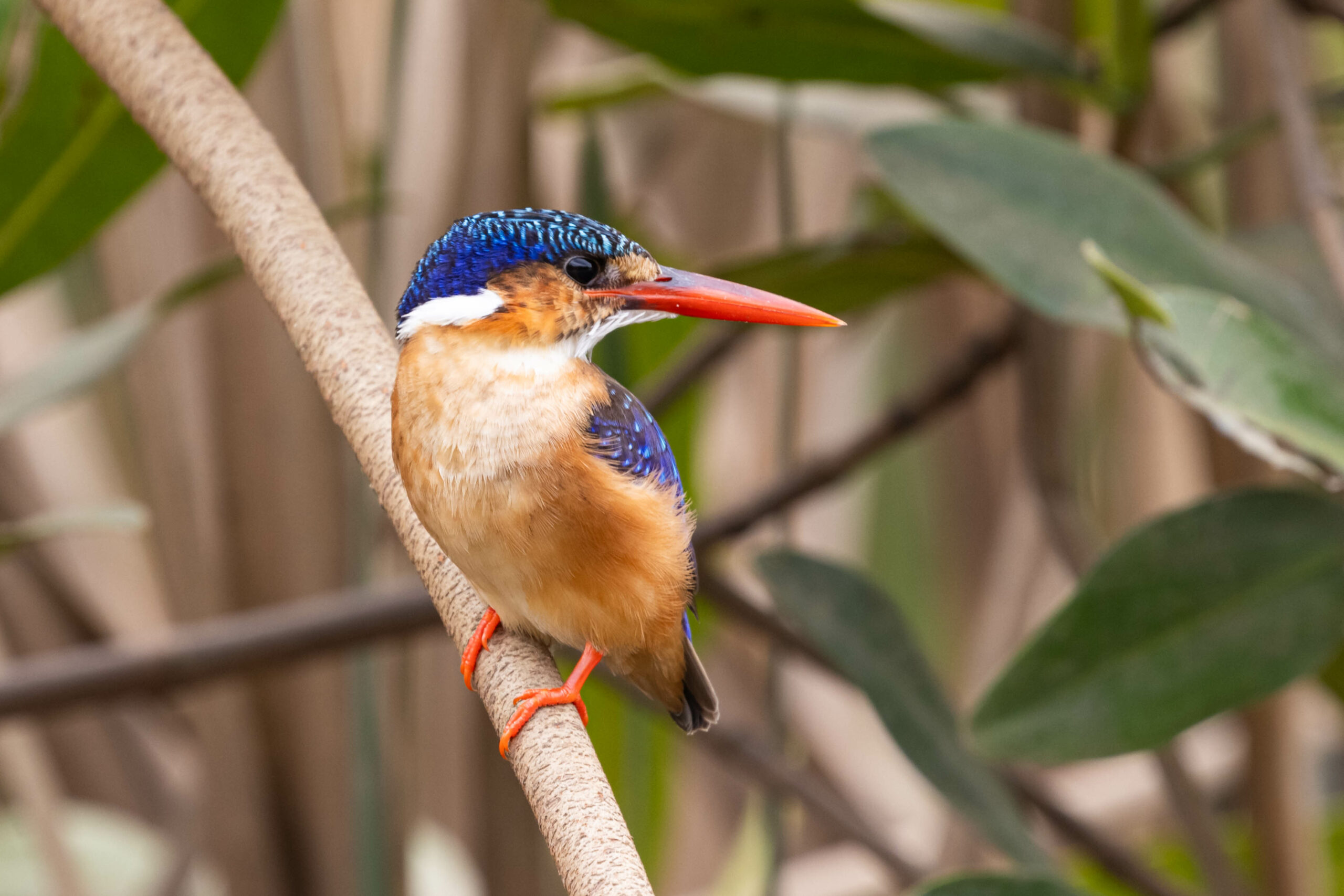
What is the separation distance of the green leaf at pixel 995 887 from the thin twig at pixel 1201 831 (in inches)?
12.2

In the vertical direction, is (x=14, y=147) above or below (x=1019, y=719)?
above

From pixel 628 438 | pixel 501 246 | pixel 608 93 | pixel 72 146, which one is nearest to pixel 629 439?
pixel 628 438

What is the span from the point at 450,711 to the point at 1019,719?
76 centimetres

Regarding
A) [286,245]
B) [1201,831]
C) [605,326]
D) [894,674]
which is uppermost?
[286,245]

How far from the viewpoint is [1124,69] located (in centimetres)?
96

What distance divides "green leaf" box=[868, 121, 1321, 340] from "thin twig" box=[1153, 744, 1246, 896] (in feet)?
1.33

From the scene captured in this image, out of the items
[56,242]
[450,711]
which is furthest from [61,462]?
[56,242]

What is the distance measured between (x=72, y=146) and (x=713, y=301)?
525mm

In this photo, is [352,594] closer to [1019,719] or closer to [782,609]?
[782,609]

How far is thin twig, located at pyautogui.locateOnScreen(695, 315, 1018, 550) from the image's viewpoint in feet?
3.80

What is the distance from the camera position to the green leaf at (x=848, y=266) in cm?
101

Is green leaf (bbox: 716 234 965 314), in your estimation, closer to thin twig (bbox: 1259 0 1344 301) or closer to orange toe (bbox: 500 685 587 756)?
thin twig (bbox: 1259 0 1344 301)

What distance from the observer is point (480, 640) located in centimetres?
55

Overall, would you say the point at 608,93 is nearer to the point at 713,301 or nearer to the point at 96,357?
the point at 96,357
